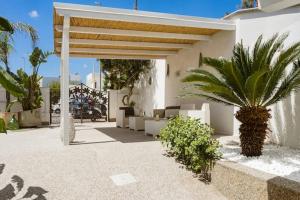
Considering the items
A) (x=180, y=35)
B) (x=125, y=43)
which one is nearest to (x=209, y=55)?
(x=180, y=35)

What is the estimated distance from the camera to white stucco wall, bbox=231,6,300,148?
7.51 m

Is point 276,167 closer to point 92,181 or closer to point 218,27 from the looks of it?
point 92,181

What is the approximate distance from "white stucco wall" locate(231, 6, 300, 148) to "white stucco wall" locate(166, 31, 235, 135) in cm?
57

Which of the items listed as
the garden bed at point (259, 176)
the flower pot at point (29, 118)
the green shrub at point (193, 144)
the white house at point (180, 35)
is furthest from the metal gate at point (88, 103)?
the garden bed at point (259, 176)

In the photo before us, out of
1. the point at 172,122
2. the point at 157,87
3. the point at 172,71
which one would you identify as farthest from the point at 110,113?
the point at 172,122

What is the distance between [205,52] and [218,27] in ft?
6.81

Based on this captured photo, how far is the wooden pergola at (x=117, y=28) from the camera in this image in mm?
8852

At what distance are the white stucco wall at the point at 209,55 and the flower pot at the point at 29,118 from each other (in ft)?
21.9

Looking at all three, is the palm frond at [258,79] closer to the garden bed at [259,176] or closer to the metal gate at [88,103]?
the garden bed at [259,176]

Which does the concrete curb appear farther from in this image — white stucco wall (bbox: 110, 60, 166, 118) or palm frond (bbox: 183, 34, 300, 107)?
white stucco wall (bbox: 110, 60, 166, 118)

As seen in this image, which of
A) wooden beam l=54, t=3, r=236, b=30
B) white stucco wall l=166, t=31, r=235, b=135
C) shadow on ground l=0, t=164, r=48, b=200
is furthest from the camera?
white stucco wall l=166, t=31, r=235, b=135

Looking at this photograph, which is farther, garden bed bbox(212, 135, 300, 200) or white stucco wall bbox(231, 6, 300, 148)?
white stucco wall bbox(231, 6, 300, 148)

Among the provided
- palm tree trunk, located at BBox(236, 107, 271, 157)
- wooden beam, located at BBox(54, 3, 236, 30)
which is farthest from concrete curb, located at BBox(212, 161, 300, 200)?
wooden beam, located at BBox(54, 3, 236, 30)

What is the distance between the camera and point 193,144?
5.92m
